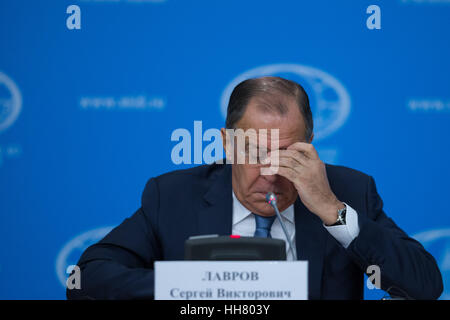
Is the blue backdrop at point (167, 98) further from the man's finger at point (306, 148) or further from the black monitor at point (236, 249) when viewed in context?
the black monitor at point (236, 249)

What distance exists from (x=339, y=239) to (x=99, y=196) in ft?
4.92

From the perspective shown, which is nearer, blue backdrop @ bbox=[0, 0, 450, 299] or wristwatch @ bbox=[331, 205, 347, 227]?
wristwatch @ bbox=[331, 205, 347, 227]

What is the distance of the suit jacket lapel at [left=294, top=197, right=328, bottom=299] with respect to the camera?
1537 mm

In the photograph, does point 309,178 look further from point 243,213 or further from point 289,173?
point 243,213

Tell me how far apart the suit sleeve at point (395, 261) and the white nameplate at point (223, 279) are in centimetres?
40

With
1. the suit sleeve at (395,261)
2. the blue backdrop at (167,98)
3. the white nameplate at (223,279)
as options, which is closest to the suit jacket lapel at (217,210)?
the suit sleeve at (395,261)

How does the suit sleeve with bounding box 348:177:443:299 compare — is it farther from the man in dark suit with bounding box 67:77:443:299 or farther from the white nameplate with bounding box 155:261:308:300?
the white nameplate with bounding box 155:261:308:300

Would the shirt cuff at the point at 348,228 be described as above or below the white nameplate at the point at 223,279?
above

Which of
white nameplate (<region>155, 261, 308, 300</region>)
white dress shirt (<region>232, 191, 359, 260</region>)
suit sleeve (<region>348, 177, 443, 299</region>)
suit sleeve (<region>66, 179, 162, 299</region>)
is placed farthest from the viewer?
white dress shirt (<region>232, 191, 359, 260</region>)

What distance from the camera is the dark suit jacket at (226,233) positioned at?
1.38 meters

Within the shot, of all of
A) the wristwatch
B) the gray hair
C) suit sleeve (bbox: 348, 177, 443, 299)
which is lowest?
suit sleeve (bbox: 348, 177, 443, 299)

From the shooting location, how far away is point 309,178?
141 cm

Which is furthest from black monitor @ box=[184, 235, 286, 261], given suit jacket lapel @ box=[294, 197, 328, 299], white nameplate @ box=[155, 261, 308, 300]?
suit jacket lapel @ box=[294, 197, 328, 299]
